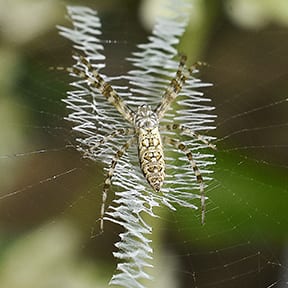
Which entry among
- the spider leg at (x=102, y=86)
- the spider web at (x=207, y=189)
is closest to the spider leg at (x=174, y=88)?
the spider leg at (x=102, y=86)

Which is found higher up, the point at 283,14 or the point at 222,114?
the point at 283,14

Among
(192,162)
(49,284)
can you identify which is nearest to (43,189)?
(49,284)

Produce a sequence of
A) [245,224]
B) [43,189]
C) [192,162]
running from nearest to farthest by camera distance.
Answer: [192,162] < [245,224] < [43,189]

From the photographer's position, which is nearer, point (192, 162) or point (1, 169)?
point (192, 162)

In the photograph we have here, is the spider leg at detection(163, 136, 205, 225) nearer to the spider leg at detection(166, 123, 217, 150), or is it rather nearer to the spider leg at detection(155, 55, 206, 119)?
the spider leg at detection(166, 123, 217, 150)

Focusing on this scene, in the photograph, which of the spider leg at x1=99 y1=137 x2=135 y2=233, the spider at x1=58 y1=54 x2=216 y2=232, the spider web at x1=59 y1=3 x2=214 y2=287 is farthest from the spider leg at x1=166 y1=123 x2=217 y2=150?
the spider leg at x1=99 y1=137 x2=135 y2=233

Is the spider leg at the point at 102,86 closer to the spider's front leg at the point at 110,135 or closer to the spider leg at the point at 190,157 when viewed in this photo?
the spider's front leg at the point at 110,135

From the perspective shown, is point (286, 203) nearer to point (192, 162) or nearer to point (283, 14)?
point (192, 162)
